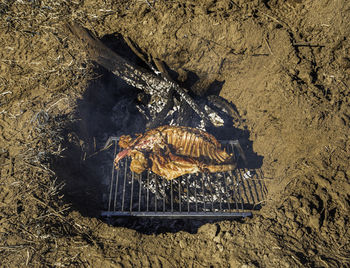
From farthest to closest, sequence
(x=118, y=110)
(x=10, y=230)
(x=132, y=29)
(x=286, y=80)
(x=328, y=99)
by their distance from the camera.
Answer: (x=118, y=110) → (x=132, y=29) → (x=286, y=80) → (x=328, y=99) → (x=10, y=230)

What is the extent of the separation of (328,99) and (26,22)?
24.7 ft

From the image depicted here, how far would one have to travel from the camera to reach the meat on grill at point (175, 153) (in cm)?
472

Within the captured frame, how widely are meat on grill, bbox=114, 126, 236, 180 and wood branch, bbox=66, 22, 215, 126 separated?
1253 millimetres

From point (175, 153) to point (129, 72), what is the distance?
2621 mm

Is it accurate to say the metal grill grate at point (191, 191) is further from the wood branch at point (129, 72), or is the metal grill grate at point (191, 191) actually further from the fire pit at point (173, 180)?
the wood branch at point (129, 72)

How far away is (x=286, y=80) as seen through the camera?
5.46 m

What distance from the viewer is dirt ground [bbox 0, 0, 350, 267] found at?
3.70 metres

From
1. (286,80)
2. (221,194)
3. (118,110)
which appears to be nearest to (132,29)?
(118,110)

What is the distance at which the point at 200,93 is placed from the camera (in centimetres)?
645

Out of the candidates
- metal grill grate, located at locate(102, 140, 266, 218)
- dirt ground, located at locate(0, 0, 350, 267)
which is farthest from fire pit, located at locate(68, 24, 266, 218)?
dirt ground, located at locate(0, 0, 350, 267)

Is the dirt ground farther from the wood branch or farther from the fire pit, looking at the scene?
the fire pit

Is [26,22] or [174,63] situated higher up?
[26,22]

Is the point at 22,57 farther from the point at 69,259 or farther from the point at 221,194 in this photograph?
the point at 221,194

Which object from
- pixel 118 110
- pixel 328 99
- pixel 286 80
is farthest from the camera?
pixel 118 110
